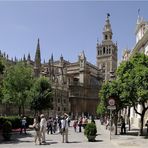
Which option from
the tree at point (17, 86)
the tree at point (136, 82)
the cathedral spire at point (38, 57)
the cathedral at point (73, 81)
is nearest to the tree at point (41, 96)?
the tree at point (17, 86)

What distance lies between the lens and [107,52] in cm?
15262

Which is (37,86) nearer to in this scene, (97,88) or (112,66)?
(97,88)

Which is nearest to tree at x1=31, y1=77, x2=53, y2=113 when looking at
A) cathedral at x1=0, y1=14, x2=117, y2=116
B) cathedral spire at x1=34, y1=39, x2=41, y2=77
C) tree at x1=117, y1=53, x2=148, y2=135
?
tree at x1=117, y1=53, x2=148, y2=135

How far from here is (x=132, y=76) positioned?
28266 millimetres

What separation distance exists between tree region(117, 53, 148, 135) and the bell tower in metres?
119

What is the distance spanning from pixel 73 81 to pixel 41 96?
219 feet

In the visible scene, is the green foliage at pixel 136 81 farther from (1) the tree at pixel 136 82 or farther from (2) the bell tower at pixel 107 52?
(2) the bell tower at pixel 107 52

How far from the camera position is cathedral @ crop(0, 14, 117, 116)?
9838cm

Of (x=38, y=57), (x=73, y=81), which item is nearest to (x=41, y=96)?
(x=38, y=57)

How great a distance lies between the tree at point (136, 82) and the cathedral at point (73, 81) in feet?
204

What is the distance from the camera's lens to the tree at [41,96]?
50.4 metres

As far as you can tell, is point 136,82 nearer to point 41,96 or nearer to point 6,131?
point 6,131

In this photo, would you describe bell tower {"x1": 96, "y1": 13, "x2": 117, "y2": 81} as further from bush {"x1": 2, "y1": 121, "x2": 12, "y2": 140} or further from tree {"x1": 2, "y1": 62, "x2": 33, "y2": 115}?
bush {"x1": 2, "y1": 121, "x2": 12, "y2": 140}

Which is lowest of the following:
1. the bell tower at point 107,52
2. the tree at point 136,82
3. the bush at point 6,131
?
the bush at point 6,131
